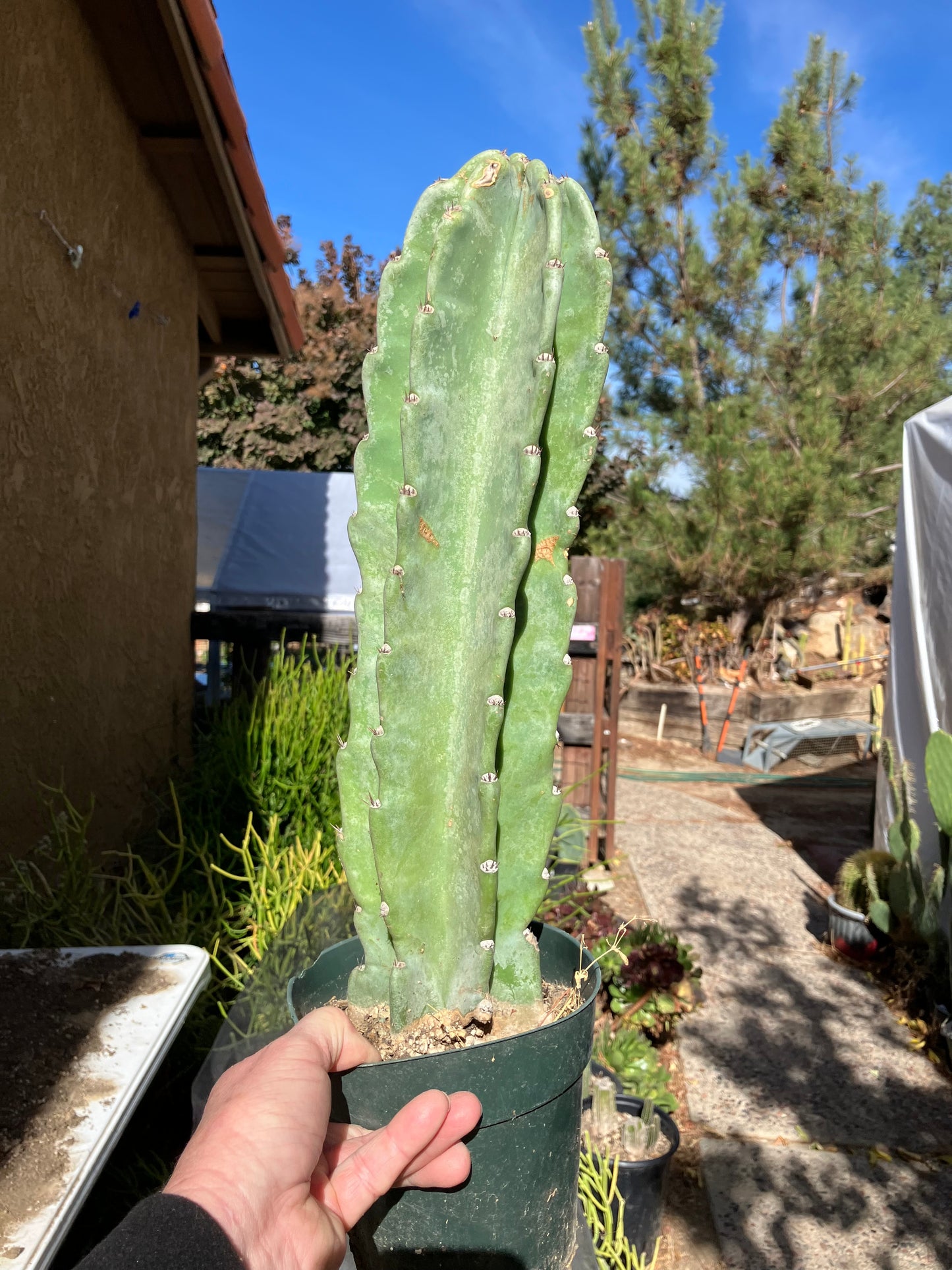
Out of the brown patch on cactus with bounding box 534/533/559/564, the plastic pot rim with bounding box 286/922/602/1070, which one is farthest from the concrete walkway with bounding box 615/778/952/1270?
the brown patch on cactus with bounding box 534/533/559/564

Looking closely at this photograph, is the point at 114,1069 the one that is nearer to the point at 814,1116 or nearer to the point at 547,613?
the point at 547,613

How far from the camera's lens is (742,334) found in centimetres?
1156

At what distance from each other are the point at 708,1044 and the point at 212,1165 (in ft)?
11.1

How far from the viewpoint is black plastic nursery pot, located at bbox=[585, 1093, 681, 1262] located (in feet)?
7.71

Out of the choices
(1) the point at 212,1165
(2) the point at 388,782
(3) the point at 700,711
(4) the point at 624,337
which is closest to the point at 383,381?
(2) the point at 388,782

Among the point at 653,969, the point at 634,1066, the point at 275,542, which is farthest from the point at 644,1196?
the point at 275,542

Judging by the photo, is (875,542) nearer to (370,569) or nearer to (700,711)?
(700,711)

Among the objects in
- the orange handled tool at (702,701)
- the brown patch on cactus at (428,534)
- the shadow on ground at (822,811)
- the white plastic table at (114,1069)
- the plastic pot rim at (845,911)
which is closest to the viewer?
the white plastic table at (114,1069)

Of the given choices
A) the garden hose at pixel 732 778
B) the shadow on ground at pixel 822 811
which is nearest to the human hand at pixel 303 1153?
the shadow on ground at pixel 822 811

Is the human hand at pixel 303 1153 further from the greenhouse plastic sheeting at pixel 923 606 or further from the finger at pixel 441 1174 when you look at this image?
the greenhouse plastic sheeting at pixel 923 606

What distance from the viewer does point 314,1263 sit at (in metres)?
0.90

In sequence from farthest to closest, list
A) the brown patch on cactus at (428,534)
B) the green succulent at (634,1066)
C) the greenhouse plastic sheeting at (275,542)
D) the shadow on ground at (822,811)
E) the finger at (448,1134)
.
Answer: the shadow on ground at (822,811)
the greenhouse plastic sheeting at (275,542)
the green succulent at (634,1066)
the brown patch on cactus at (428,534)
the finger at (448,1134)

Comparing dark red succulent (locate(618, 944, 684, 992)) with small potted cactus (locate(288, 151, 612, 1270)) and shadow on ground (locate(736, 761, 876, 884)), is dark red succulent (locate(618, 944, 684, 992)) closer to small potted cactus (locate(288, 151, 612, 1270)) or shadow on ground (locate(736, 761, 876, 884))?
small potted cactus (locate(288, 151, 612, 1270))

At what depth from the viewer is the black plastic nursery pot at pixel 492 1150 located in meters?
1.09
